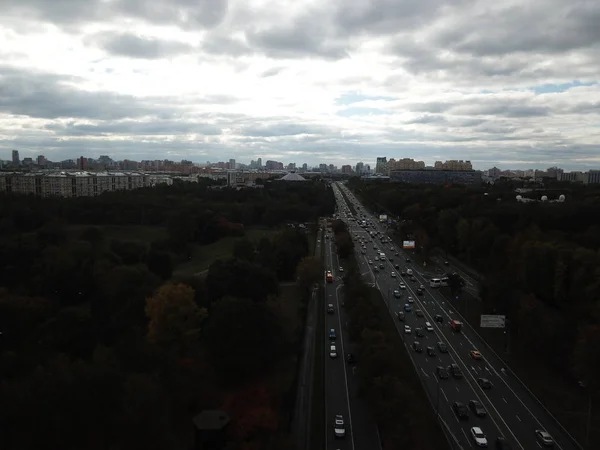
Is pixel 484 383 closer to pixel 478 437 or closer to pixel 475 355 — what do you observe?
pixel 475 355

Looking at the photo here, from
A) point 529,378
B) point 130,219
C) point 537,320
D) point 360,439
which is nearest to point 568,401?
point 529,378

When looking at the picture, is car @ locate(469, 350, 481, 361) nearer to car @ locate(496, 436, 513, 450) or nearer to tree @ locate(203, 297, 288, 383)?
car @ locate(496, 436, 513, 450)

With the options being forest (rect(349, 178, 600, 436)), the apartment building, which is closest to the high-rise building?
the apartment building

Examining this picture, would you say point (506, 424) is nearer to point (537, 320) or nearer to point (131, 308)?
point (537, 320)

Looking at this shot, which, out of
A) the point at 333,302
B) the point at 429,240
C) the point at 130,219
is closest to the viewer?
the point at 333,302

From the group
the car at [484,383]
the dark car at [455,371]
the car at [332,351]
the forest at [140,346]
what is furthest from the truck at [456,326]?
the forest at [140,346]

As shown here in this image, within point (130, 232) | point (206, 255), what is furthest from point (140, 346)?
point (130, 232)
